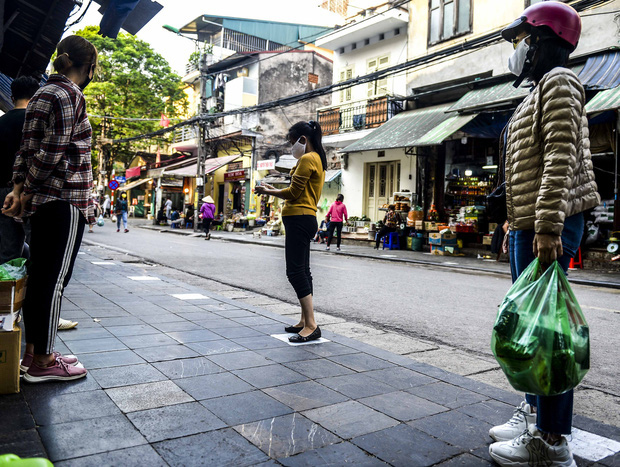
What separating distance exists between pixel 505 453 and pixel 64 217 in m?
2.62

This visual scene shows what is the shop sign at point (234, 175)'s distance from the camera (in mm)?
28164

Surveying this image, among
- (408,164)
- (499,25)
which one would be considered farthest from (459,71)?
(408,164)

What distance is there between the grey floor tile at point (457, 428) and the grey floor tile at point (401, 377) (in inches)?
18.8

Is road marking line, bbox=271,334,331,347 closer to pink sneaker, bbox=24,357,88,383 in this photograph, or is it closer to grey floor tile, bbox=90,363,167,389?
grey floor tile, bbox=90,363,167,389

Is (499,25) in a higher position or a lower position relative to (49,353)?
higher

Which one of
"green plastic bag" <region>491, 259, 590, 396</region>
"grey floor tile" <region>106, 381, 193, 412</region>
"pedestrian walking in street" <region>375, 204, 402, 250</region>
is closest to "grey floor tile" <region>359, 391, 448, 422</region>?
"green plastic bag" <region>491, 259, 590, 396</region>

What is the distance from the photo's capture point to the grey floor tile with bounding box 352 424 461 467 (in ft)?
7.00

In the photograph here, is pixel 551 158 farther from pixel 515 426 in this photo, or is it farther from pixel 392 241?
pixel 392 241

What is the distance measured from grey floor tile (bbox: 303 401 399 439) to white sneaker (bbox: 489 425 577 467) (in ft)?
1.76

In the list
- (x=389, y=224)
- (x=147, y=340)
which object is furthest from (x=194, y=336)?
(x=389, y=224)

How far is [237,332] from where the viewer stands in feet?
14.2

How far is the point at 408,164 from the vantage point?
719 inches

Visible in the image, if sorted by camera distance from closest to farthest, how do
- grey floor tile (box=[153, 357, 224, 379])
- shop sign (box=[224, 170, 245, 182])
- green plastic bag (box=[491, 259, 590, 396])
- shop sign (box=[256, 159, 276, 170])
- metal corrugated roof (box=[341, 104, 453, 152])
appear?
green plastic bag (box=[491, 259, 590, 396]) → grey floor tile (box=[153, 357, 224, 379]) → metal corrugated roof (box=[341, 104, 453, 152]) → shop sign (box=[256, 159, 276, 170]) → shop sign (box=[224, 170, 245, 182])

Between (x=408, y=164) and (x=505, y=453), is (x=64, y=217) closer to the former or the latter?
(x=505, y=453)
